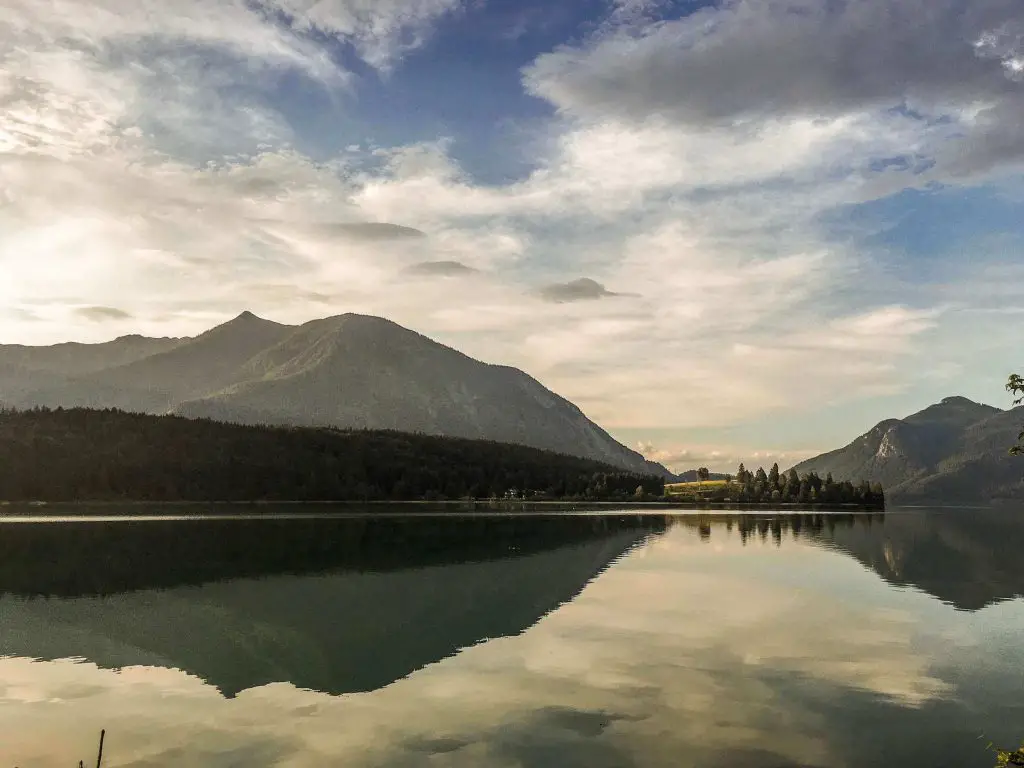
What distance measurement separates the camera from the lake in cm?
2950

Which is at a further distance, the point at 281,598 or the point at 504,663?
the point at 281,598

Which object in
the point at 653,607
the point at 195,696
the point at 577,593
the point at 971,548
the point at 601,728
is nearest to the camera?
the point at 601,728

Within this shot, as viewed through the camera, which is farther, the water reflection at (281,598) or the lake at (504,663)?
the water reflection at (281,598)

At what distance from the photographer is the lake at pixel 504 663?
29.5 m

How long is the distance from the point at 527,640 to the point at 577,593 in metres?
21.3

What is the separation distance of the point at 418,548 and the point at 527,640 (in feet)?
212

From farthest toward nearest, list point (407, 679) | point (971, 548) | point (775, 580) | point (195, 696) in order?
point (971, 548) → point (775, 580) → point (407, 679) → point (195, 696)

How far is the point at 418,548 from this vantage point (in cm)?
11156

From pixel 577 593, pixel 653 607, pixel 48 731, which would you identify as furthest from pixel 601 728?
pixel 577 593

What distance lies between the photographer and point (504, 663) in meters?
42.8

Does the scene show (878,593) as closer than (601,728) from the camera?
No

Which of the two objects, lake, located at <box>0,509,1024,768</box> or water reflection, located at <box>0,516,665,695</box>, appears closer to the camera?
lake, located at <box>0,509,1024,768</box>

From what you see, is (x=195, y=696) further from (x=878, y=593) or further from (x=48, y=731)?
(x=878, y=593)

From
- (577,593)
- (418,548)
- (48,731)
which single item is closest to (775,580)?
(577,593)
